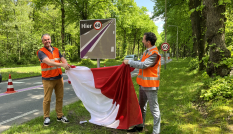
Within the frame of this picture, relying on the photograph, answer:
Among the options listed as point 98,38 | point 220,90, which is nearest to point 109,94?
point 98,38

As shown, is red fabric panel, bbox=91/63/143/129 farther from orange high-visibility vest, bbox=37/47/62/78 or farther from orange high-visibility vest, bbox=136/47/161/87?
orange high-visibility vest, bbox=37/47/62/78

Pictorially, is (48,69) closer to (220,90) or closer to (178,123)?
(178,123)

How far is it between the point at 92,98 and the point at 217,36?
14.4ft

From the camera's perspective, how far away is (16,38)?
987 inches

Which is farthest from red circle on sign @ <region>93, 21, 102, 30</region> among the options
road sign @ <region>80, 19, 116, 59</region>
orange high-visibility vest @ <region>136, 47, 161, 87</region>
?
orange high-visibility vest @ <region>136, 47, 161, 87</region>

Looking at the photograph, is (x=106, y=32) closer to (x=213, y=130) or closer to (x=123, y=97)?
(x=123, y=97)

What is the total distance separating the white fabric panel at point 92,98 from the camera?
154 inches

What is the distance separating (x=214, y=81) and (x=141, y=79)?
3.06 meters

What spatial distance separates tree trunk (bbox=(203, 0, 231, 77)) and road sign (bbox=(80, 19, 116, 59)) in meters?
3.20

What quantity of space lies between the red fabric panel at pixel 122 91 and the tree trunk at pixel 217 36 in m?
3.29

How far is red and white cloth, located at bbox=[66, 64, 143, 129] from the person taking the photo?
3541mm

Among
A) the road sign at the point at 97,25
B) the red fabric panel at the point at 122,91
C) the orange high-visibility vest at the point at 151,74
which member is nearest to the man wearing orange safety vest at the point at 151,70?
the orange high-visibility vest at the point at 151,74

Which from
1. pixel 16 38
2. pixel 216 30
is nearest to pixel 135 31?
pixel 16 38

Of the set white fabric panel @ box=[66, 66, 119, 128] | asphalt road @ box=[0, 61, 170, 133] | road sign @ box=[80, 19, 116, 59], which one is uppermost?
road sign @ box=[80, 19, 116, 59]
